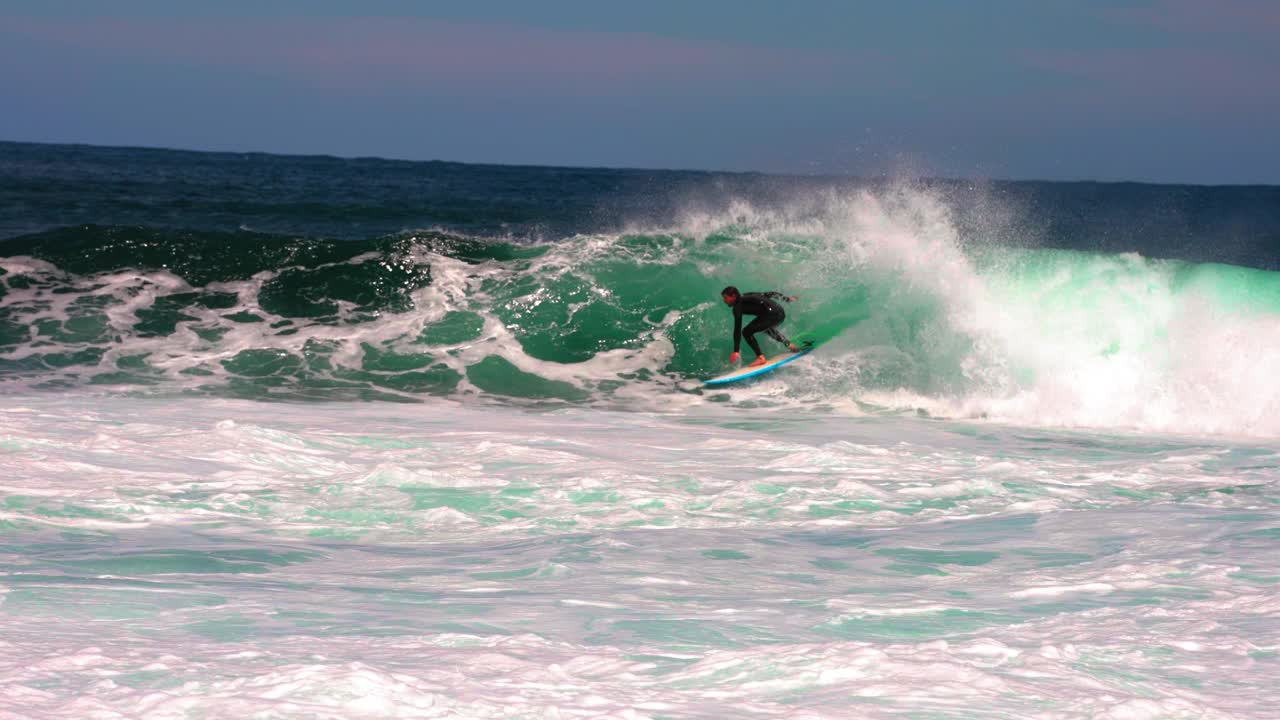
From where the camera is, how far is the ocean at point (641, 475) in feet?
13.8

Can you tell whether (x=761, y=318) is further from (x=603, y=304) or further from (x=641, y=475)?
(x=641, y=475)

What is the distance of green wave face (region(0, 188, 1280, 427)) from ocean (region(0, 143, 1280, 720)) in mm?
67

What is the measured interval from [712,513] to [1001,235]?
1309cm

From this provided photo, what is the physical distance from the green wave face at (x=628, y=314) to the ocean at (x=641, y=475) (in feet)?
0.22

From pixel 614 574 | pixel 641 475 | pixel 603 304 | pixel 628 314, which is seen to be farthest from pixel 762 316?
pixel 614 574

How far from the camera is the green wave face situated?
43.6 feet

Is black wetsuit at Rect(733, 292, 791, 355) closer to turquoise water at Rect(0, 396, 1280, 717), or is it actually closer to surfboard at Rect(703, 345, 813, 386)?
surfboard at Rect(703, 345, 813, 386)

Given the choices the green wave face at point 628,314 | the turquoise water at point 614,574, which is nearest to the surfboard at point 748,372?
the green wave face at point 628,314

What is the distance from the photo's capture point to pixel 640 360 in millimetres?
14961

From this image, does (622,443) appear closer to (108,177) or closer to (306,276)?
(306,276)

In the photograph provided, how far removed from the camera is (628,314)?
16.2 meters

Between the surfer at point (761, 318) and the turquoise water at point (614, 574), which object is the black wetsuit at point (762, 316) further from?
the turquoise water at point (614, 574)

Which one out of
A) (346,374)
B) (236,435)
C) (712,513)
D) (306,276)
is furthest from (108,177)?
(712,513)

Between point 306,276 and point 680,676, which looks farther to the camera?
point 306,276
